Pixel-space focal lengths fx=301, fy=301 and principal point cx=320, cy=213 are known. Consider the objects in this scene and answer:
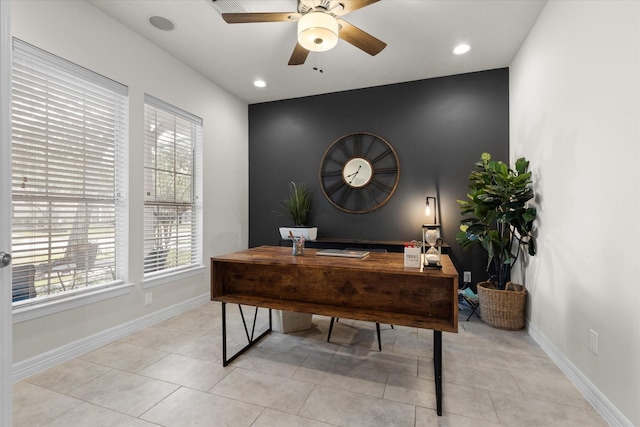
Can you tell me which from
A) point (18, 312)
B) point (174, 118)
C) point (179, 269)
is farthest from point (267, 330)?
point (174, 118)

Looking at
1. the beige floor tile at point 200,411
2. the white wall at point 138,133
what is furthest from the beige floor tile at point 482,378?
the white wall at point 138,133

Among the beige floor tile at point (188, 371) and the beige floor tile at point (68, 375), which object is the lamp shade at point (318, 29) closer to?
the beige floor tile at point (188, 371)

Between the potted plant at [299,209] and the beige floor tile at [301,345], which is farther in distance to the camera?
the potted plant at [299,209]

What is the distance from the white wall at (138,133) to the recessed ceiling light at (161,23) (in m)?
0.29

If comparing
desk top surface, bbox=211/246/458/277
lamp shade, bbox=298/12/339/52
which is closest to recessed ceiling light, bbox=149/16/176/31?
lamp shade, bbox=298/12/339/52

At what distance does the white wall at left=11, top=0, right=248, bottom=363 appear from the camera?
2.19 meters

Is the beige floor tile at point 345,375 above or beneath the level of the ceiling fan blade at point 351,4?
beneath

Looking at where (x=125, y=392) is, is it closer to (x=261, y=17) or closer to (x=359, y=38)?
(x=261, y=17)

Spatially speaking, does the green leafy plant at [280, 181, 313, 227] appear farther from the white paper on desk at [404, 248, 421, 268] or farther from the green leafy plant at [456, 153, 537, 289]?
the white paper on desk at [404, 248, 421, 268]

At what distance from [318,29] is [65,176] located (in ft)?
7.31

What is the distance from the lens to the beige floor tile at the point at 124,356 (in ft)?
7.32

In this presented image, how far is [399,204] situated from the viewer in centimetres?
394

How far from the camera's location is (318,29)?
6.53 feet

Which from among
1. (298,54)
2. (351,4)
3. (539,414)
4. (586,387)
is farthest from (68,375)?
(586,387)
